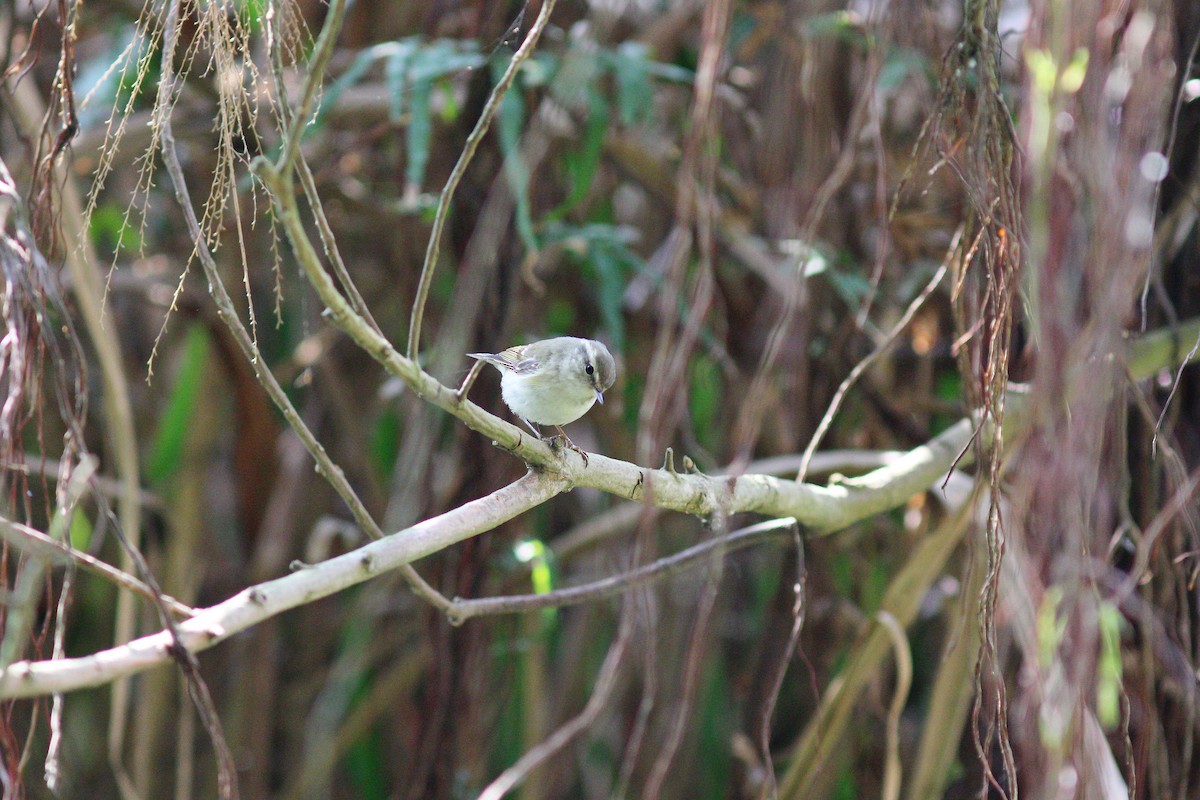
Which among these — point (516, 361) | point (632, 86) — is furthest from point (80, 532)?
point (632, 86)

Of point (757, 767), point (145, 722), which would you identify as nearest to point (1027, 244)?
point (757, 767)

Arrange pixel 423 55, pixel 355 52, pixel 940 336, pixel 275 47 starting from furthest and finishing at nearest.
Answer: pixel 355 52
pixel 940 336
pixel 423 55
pixel 275 47

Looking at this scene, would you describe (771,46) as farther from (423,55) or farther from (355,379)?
(355,379)

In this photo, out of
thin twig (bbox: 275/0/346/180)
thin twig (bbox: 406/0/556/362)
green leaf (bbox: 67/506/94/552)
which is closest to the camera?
thin twig (bbox: 275/0/346/180)

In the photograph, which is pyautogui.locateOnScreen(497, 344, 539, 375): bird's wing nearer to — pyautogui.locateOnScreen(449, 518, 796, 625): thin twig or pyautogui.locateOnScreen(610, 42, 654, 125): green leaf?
pyautogui.locateOnScreen(449, 518, 796, 625): thin twig

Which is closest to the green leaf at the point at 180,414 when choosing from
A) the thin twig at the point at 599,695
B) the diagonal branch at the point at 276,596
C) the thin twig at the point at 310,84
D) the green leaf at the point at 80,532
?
the green leaf at the point at 80,532

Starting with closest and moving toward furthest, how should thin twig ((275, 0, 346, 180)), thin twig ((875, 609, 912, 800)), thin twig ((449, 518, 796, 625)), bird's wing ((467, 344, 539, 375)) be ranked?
1. thin twig ((275, 0, 346, 180))
2. thin twig ((449, 518, 796, 625))
3. thin twig ((875, 609, 912, 800))
4. bird's wing ((467, 344, 539, 375))

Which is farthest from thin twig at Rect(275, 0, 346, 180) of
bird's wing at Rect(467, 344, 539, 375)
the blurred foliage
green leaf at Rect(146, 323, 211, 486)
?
green leaf at Rect(146, 323, 211, 486)

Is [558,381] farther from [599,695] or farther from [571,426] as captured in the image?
[571,426]

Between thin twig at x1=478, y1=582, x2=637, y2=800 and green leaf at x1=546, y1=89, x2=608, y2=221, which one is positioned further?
green leaf at x1=546, y1=89, x2=608, y2=221

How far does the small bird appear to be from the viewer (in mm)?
2588

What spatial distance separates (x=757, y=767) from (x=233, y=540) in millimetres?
2387

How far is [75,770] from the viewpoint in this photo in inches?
165

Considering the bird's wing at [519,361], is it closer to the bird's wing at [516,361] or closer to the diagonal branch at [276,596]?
the bird's wing at [516,361]
